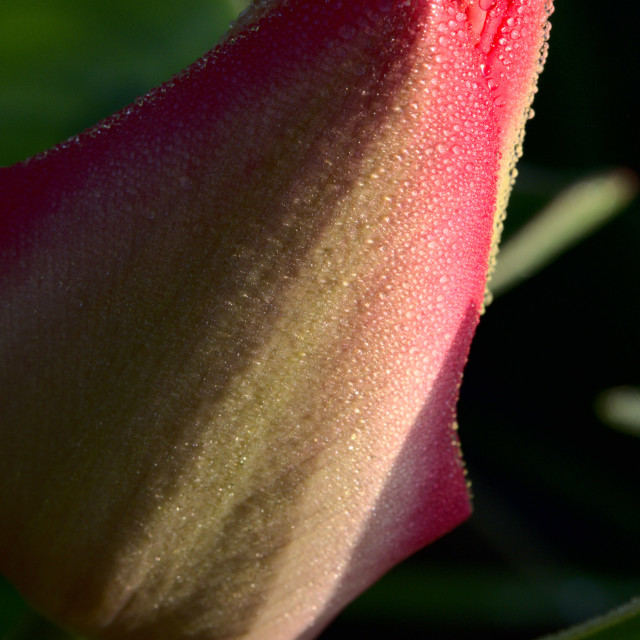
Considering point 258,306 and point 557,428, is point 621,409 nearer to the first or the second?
point 557,428

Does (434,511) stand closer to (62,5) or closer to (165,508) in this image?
(165,508)

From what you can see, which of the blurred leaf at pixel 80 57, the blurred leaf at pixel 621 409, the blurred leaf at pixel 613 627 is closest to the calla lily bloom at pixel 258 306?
the blurred leaf at pixel 613 627

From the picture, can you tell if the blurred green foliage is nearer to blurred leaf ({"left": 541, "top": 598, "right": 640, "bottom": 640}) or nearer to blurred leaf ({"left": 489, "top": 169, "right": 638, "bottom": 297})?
blurred leaf ({"left": 489, "top": 169, "right": 638, "bottom": 297})

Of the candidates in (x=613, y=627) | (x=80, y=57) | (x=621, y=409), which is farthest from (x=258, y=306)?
(x=621, y=409)

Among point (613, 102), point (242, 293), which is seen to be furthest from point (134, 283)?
point (613, 102)

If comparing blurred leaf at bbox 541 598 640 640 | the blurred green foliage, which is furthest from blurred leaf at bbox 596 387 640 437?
blurred leaf at bbox 541 598 640 640
